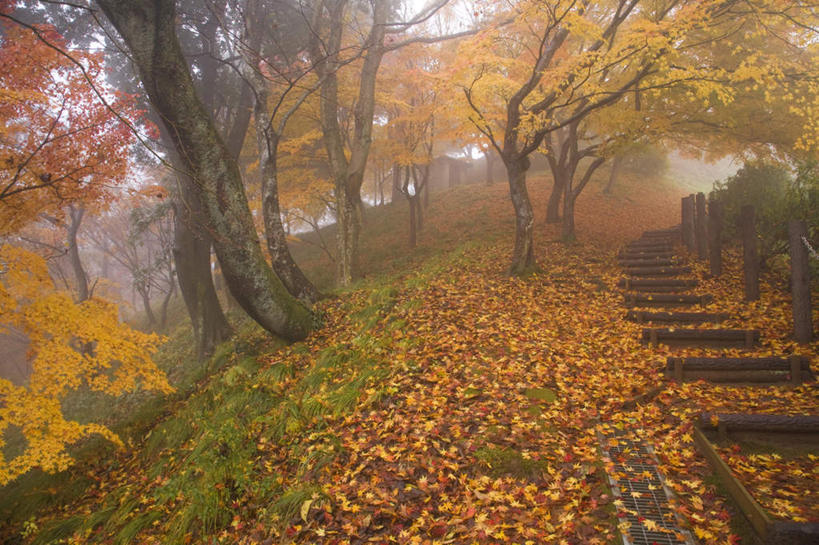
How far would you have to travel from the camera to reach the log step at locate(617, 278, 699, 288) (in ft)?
30.5

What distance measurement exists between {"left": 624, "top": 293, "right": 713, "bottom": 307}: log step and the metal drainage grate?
5.01 meters

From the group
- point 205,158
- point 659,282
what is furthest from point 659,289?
point 205,158

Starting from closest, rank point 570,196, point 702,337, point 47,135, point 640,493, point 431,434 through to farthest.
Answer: point 640,493 < point 431,434 < point 702,337 < point 47,135 < point 570,196

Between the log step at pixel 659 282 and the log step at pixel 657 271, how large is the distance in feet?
2.02

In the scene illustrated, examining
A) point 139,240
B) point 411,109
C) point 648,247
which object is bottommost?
point 648,247

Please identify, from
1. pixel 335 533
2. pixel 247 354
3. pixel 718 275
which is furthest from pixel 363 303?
pixel 718 275

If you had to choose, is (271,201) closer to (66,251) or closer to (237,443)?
(66,251)

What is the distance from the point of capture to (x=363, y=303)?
30.2ft

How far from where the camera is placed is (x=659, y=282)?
9.59 metres

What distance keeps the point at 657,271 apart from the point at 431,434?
27.9 feet

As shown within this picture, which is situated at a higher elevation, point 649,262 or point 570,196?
point 570,196

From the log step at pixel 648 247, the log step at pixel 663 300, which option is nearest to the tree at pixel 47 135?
the log step at pixel 663 300

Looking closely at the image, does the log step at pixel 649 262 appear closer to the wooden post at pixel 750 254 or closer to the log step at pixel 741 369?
the wooden post at pixel 750 254

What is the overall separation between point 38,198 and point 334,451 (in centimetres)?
958
